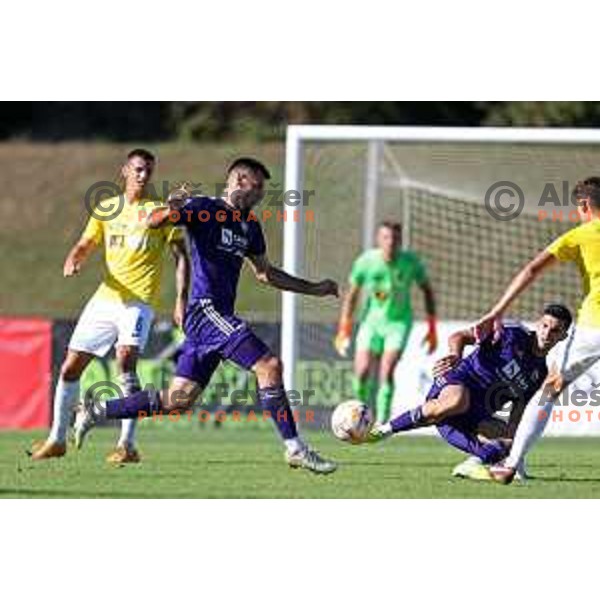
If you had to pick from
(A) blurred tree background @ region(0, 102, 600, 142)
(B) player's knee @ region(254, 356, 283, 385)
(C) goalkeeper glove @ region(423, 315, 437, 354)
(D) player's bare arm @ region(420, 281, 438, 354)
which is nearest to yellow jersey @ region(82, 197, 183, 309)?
(B) player's knee @ region(254, 356, 283, 385)

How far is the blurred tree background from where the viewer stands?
31.8 meters

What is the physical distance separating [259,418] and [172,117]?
46.1 ft

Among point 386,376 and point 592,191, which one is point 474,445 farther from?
point 386,376

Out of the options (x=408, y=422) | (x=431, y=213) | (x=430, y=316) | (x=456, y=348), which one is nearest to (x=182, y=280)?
(x=408, y=422)

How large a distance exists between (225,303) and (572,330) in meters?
2.54

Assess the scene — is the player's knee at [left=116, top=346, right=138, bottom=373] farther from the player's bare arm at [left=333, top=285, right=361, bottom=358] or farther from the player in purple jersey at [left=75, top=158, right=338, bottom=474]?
the player's bare arm at [left=333, top=285, right=361, bottom=358]

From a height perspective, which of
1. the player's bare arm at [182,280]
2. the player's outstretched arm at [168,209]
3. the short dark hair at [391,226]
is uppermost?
the player's outstretched arm at [168,209]

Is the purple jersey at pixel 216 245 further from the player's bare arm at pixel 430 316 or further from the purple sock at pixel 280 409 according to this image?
the player's bare arm at pixel 430 316

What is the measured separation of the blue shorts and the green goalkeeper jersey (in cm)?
528

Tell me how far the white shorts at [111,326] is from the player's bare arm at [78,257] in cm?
49

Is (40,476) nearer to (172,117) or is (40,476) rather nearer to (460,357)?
(460,357)

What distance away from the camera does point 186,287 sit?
541 inches

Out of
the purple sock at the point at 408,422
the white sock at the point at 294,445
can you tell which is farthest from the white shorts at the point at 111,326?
the purple sock at the point at 408,422

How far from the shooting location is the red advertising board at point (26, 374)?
20.5m
